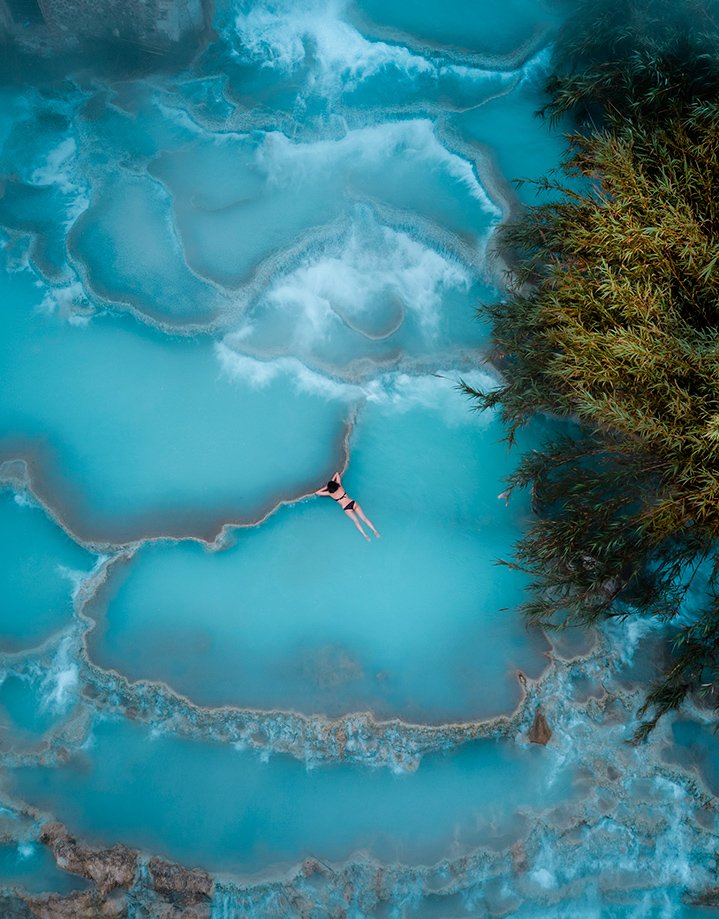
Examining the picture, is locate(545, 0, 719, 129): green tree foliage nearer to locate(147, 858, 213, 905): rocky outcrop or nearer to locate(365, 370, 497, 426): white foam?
locate(365, 370, 497, 426): white foam

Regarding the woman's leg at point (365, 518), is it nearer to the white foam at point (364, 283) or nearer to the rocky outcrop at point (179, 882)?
the white foam at point (364, 283)

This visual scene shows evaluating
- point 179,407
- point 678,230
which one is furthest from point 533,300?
point 179,407

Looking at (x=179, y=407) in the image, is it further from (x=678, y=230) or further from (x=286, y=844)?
(x=678, y=230)

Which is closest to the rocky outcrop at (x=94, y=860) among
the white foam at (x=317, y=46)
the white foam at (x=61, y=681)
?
the white foam at (x=61, y=681)

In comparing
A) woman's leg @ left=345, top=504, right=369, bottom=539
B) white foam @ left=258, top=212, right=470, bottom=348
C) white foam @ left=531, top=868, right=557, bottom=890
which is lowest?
white foam @ left=531, top=868, right=557, bottom=890

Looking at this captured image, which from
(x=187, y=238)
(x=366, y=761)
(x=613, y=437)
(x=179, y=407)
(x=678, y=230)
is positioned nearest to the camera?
(x=678, y=230)

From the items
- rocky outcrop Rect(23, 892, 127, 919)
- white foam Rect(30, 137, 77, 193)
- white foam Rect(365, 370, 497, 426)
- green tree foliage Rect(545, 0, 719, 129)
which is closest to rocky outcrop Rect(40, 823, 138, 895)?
Result: rocky outcrop Rect(23, 892, 127, 919)

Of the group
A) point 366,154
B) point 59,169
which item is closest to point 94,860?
point 59,169
